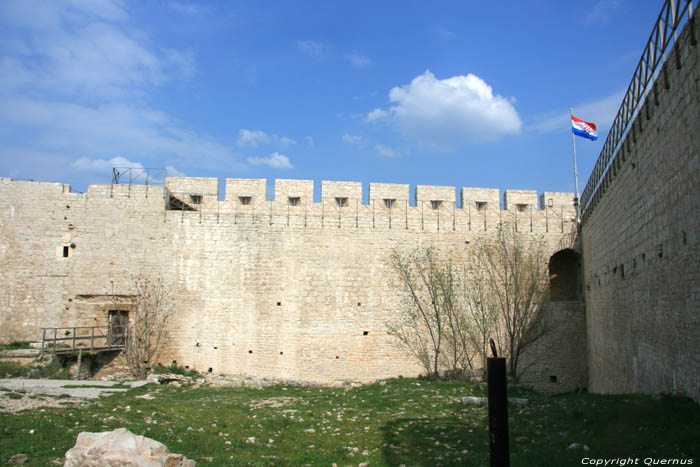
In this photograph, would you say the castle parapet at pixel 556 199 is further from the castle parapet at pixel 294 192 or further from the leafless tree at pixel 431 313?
the castle parapet at pixel 294 192

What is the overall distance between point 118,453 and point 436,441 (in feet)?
15.5

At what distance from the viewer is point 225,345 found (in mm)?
15398

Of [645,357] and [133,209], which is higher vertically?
[133,209]

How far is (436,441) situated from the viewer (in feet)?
24.9

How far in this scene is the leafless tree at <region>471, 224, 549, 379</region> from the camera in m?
16.2

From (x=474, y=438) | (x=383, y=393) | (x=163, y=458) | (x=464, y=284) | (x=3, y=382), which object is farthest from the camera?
(x=464, y=284)

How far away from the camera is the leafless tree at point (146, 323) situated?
14.9 m

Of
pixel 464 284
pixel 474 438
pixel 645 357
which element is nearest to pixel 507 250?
pixel 464 284

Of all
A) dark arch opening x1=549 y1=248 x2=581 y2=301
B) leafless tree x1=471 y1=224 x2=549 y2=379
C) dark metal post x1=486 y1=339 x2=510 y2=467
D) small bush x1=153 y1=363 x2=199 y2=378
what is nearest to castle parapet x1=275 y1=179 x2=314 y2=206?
leafless tree x1=471 y1=224 x2=549 y2=379

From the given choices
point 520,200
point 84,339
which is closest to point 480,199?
point 520,200

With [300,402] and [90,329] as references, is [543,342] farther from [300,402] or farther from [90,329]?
[90,329]

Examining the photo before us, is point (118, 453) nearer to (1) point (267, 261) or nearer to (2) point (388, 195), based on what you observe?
→ (1) point (267, 261)

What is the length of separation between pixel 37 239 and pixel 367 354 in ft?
37.0

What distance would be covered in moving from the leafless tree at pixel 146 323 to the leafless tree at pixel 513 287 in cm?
1032
